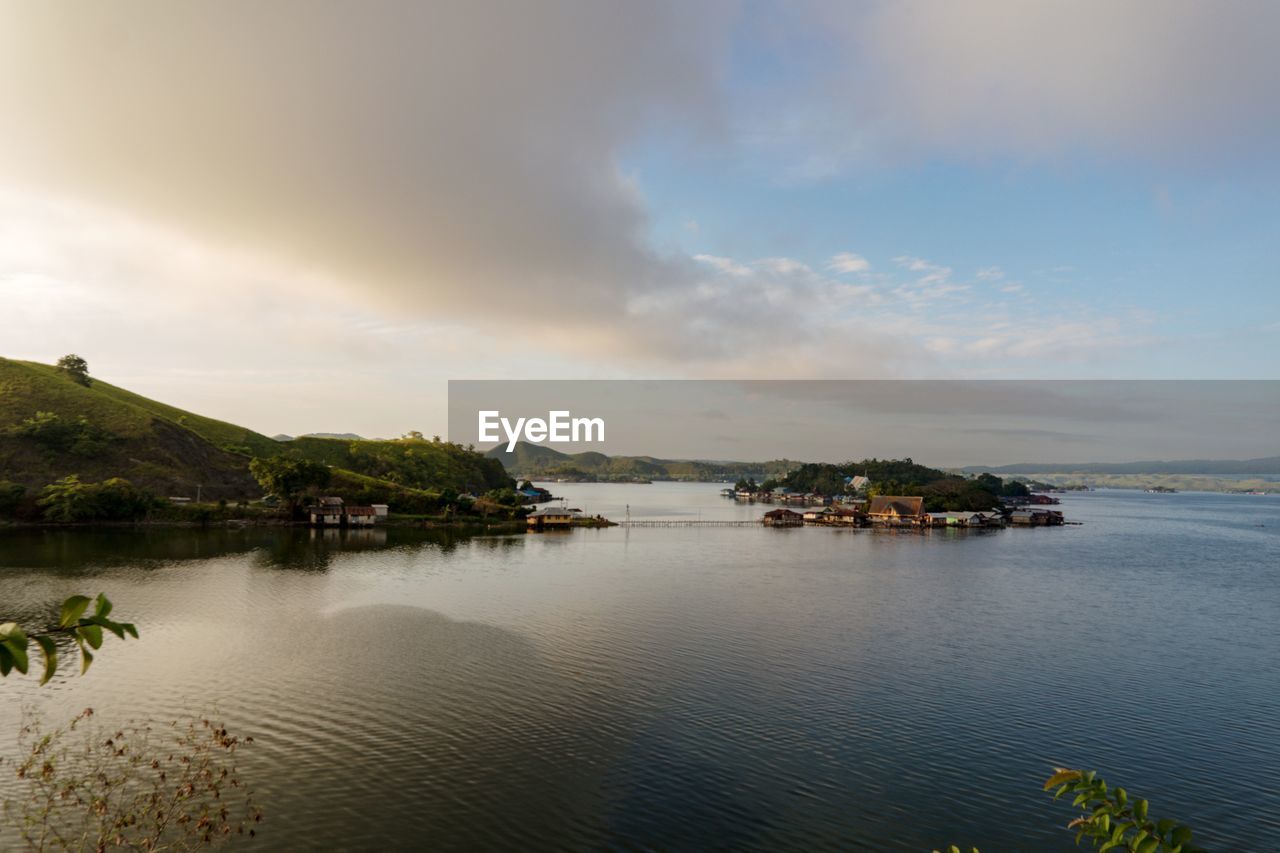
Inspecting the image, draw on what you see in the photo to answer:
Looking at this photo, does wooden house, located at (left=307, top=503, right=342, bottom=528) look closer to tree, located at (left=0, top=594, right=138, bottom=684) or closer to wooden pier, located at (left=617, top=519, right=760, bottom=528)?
wooden pier, located at (left=617, top=519, right=760, bottom=528)

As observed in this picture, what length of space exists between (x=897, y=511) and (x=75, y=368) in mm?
163791

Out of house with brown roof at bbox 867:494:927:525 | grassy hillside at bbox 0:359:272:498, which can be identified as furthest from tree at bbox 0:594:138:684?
house with brown roof at bbox 867:494:927:525

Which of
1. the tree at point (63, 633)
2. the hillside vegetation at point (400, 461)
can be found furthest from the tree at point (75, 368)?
the tree at point (63, 633)

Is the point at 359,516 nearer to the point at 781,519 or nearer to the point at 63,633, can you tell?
the point at 781,519

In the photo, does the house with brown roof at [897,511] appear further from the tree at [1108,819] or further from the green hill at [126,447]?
the tree at [1108,819]

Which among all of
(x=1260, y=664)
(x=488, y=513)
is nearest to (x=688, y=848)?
(x=1260, y=664)

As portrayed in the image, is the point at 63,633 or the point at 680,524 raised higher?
the point at 63,633

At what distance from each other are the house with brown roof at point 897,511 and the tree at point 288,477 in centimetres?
10704

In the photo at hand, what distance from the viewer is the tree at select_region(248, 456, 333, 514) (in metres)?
95.2

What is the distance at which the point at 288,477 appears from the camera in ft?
314

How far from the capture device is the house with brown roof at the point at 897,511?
5221 inches

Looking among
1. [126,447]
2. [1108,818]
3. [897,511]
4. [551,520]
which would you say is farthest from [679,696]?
[897,511]

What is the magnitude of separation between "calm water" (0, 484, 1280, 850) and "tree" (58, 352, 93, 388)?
3069 inches

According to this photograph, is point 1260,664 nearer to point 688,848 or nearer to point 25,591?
point 688,848
